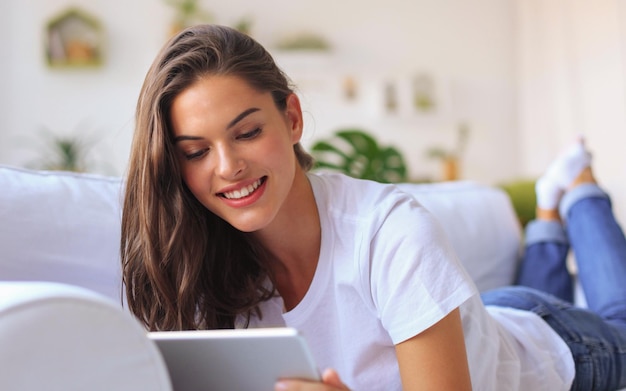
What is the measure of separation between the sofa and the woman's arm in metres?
0.40

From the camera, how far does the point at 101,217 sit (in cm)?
129

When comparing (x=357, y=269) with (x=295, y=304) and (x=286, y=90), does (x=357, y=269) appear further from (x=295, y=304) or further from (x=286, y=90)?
(x=286, y=90)

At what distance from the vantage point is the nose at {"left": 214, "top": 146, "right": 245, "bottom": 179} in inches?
39.8

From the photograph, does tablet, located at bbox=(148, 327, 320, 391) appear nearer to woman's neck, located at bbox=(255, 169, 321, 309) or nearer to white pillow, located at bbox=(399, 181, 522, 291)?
woman's neck, located at bbox=(255, 169, 321, 309)

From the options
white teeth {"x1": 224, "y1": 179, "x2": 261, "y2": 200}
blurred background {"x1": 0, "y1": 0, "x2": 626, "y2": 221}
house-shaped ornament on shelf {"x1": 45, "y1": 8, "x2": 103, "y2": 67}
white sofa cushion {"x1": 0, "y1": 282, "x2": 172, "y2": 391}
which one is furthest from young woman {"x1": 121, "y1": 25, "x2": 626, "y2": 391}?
house-shaped ornament on shelf {"x1": 45, "y1": 8, "x2": 103, "y2": 67}

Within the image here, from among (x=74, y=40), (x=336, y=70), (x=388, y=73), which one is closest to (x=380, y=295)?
(x=74, y=40)

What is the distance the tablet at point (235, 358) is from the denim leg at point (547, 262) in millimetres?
1380

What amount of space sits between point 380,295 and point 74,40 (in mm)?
3787

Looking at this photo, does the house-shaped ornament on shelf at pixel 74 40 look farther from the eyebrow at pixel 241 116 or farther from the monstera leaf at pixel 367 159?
the eyebrow at pixel 241 116

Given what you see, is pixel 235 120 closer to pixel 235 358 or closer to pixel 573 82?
pixel 235 358

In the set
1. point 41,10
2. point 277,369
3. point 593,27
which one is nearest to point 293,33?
point 41,10

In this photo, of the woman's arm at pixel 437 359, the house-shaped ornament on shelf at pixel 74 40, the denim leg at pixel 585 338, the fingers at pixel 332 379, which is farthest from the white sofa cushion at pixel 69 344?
the house-shaped ornament on shelf at pixel 74 40

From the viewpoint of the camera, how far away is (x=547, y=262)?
1938mm

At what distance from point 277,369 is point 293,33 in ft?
14.0
